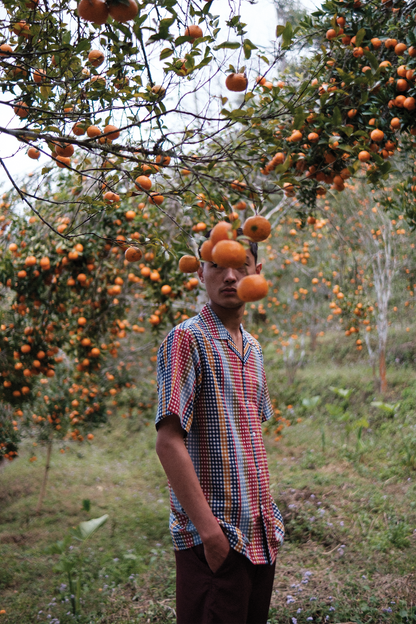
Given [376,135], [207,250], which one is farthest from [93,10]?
[376,135]

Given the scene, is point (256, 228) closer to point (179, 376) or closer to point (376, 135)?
point (179, 376)

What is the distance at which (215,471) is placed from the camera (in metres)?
1.15

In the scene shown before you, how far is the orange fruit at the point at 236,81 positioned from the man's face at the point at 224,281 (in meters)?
0.51

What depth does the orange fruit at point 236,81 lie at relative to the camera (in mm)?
1403

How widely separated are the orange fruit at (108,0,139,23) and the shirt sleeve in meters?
0.67

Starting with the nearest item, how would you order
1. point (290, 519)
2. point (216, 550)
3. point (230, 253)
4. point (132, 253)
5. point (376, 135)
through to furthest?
point (230, 253)
point (216, 550)
point (132, 253)
point (376, 135)
point (290, 519)

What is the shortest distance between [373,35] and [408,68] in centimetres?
A: 32

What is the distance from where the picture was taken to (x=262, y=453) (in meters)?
A: 1.27

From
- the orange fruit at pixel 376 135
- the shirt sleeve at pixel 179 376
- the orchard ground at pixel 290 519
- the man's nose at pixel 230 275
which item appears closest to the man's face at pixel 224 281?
the man's nose at pixel 230 275

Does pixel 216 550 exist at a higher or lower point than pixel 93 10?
lower

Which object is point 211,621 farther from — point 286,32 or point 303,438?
point 303,438

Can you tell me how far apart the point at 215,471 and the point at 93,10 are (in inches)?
38.7

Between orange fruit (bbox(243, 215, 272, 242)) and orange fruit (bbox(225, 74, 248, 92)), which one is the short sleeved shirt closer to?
orange fruit (bbox(243, 215, 272, 242))

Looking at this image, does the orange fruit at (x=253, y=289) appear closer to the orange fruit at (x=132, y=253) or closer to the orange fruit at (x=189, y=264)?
the orange fruit at (x=189, y=264)
